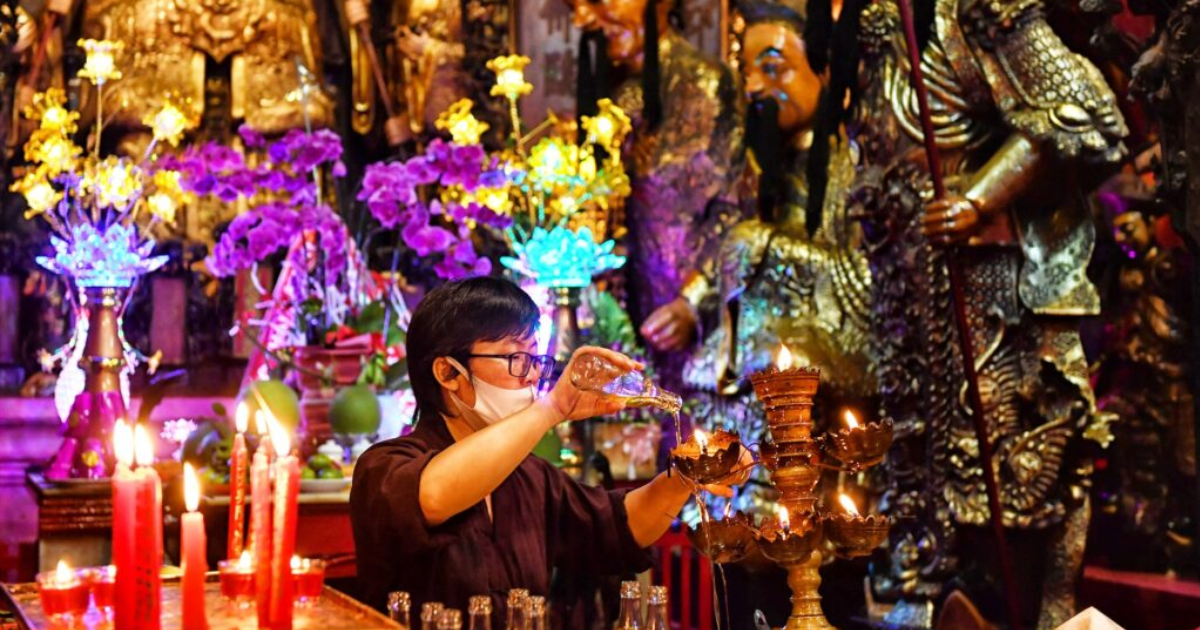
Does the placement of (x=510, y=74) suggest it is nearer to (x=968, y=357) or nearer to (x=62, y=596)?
(x=968, y=357)

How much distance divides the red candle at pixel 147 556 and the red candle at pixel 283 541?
10 cm

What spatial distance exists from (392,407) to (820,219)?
4.71 feet

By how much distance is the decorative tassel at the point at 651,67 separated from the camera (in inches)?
195

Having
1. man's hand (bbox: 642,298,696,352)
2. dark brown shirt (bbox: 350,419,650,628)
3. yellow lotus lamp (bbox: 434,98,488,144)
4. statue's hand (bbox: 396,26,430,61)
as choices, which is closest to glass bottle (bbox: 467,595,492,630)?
dark brown shirt (bbox: 350,419,650,628)

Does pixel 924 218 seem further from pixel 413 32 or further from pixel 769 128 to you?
pixel 413 32

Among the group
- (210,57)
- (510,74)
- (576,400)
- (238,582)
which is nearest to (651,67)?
(510,74)

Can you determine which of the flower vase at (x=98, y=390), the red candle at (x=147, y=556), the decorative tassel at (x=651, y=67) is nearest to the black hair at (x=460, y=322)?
the red candle at (x=147, y=556)

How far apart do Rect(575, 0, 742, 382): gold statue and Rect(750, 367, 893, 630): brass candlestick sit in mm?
3294

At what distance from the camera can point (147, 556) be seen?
1.33 m

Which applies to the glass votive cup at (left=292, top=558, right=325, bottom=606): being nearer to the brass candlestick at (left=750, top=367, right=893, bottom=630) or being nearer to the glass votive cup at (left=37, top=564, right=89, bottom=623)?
the glass votive cup at (left=37, top=564, right=89, bottom=623)

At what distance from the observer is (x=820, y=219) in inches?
172

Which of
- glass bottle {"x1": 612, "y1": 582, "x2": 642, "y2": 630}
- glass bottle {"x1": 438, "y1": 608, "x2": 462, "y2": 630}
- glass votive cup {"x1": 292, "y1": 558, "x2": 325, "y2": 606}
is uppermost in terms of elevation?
glass votive cup {"x1": 292, "y1": 558, "x2": 325, "y2": 606}

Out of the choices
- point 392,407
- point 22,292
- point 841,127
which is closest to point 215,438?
point 392,407

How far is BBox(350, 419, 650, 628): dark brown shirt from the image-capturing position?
77.5 inches
